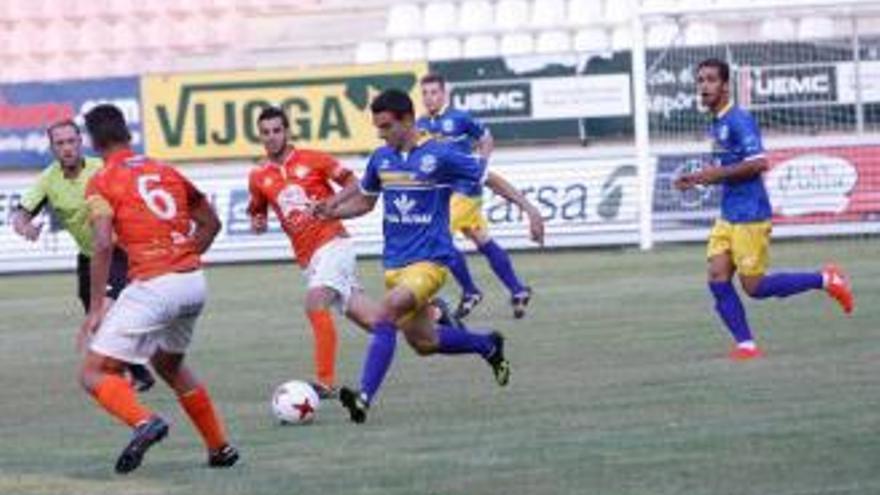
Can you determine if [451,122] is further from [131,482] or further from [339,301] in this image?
[131,482]

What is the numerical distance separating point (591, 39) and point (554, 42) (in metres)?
0.63

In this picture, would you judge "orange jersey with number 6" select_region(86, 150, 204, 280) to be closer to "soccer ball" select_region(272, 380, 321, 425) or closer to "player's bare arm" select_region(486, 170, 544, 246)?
"soccer ball" select_region(272, 380, 321, 425)

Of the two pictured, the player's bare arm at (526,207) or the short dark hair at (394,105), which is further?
the player's bare arm at (526,207)

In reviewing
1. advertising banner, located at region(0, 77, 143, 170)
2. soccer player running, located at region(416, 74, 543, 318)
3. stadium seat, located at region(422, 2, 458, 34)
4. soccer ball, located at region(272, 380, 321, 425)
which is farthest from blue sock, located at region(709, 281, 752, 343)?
stadium seat, located at region(422, 2, 458, 34)

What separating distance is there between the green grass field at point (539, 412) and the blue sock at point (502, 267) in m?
0.29

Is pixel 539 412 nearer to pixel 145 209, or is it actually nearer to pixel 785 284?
pixel 145 209

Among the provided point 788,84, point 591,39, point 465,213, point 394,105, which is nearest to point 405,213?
point 394,105

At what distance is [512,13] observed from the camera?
40.4m

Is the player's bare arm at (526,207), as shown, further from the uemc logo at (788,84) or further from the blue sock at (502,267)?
the uemc logo at (788,84)

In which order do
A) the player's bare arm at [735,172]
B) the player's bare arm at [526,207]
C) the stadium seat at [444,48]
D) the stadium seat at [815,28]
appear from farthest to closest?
the stadium seat at [444,48]
the stadium seat at [815,28]
the player's bare arm at [735,172]
the player's bare arm at [526,207]

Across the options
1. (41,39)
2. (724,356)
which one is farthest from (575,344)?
(41,39)

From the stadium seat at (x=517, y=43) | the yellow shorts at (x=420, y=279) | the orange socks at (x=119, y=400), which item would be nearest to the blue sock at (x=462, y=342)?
the yellow shorts at (x=420, y=279)

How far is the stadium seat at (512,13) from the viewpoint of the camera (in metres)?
40.2

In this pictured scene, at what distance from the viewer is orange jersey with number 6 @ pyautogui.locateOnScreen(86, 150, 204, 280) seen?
1220 centimetres
